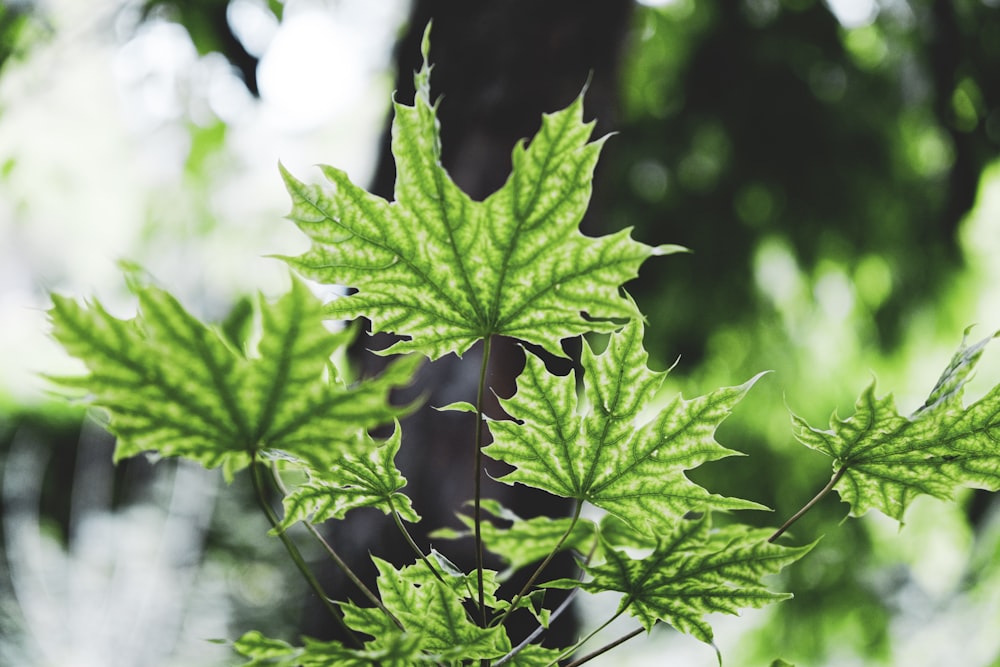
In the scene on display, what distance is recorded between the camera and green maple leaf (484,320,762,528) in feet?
1.53

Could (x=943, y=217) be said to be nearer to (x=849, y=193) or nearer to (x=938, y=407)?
(x=849, y=193)

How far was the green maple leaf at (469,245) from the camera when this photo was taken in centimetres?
43

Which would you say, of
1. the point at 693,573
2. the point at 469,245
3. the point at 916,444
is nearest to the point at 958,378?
the point at 916,444

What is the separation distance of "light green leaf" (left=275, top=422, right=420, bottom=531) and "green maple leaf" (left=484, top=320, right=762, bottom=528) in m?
0.07

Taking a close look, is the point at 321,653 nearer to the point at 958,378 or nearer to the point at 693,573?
the point at 693,573

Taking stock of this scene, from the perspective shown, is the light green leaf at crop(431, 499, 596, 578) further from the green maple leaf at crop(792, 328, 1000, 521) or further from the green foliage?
the green maple leaf at crop(792, 328, 1000, 521)

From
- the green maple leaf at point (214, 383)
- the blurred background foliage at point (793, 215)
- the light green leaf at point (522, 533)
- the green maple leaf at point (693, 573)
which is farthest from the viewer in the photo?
the blurred background foliage at point (793, 215)

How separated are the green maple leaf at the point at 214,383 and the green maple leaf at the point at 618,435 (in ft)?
0.46

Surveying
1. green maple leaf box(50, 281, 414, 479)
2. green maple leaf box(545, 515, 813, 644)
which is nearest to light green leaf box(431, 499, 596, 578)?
green maple leaf box(545, 515, 813, 644)

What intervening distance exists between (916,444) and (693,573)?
0.18 meters

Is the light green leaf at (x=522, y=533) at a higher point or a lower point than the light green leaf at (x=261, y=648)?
higher

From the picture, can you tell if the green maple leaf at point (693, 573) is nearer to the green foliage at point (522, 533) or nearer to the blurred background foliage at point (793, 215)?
the green foliage at point (522, 533)

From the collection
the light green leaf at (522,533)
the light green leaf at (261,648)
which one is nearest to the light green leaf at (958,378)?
the light green leaf at (522,533)

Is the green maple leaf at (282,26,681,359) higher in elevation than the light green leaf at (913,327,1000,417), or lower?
higher
